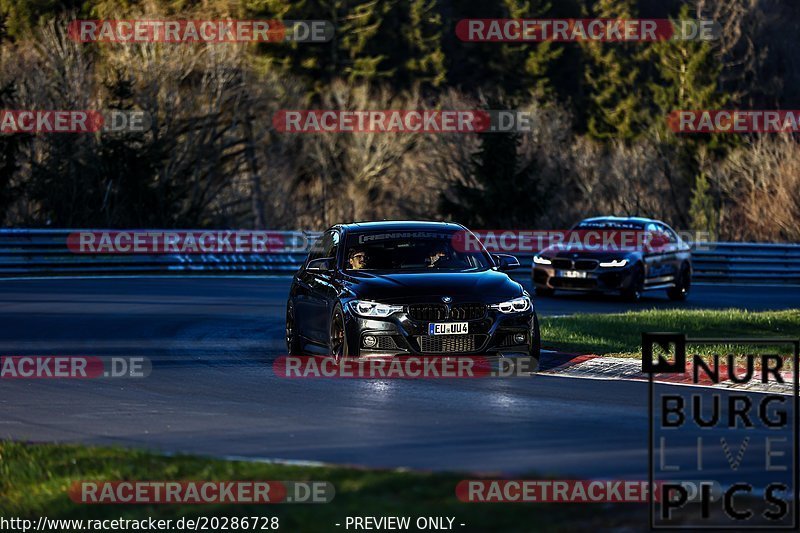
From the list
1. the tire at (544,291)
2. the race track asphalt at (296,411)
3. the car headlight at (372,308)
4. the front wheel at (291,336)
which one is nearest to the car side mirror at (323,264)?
the front wheel at (291,336)

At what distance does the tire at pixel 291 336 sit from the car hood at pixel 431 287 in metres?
1.58

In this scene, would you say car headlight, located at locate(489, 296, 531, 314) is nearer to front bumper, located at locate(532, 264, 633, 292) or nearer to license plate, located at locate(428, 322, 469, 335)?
license plate, located at locate(428, 322, 469, 335)

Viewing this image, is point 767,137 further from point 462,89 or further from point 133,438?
point 133,438

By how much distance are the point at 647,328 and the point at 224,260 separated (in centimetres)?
1916

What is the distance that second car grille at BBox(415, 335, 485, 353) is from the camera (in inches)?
617

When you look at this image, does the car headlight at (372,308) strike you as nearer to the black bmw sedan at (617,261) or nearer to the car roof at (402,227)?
the car roof at (402,227)

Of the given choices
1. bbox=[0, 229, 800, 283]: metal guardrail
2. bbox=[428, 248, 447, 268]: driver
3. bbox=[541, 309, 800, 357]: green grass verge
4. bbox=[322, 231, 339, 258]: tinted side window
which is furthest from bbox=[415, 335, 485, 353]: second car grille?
bbox=[0, 229, 800, 283]: metal guardrail

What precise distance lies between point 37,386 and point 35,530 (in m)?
6.76

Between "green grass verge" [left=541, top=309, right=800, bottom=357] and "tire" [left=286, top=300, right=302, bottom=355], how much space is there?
312 cm

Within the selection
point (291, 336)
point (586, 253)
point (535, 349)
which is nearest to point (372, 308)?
point (535, 349)

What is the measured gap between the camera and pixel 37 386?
14.7m

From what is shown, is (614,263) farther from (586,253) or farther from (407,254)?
(407,254)

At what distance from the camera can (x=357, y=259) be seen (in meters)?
17.2

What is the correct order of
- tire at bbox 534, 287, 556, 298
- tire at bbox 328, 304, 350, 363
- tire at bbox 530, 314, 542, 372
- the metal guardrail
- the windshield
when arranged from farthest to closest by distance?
1. the metal guardrail
2. tire at bbox 534, 287, 556, 298
3. the windshield
4. tire at bbox 530, 314, 542, 372
5. tire at bbox 328, 304, 350, 363
